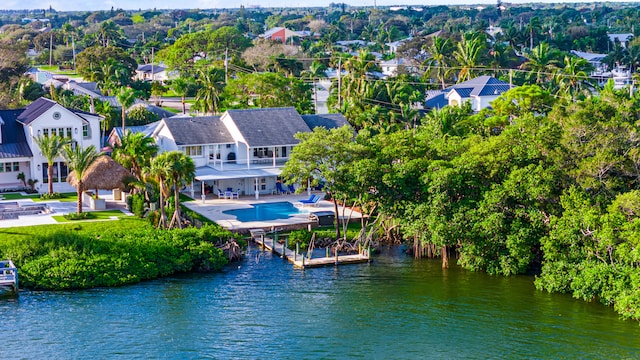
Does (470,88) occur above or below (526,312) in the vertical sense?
above

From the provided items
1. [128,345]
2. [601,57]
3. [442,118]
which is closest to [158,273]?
[128,345]

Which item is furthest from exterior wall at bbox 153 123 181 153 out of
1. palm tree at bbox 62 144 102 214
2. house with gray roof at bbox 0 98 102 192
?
palm tree at bbox 62 144 102 214

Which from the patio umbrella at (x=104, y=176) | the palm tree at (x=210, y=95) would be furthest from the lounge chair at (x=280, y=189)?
the palm tree at (x=210, y=95)

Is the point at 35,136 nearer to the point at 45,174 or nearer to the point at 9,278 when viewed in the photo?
the point at 45,174

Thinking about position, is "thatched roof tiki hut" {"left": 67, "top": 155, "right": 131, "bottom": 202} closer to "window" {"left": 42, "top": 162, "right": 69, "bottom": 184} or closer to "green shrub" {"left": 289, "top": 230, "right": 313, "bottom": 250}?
"window" {"left": 42, "top": 162, "right": 69, "bottom": 184}

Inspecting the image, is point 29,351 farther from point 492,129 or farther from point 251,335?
point 492,129

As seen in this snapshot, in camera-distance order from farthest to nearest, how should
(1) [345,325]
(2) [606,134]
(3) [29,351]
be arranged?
(2) [606,134], (1) [345,325], (3) [29,351]
